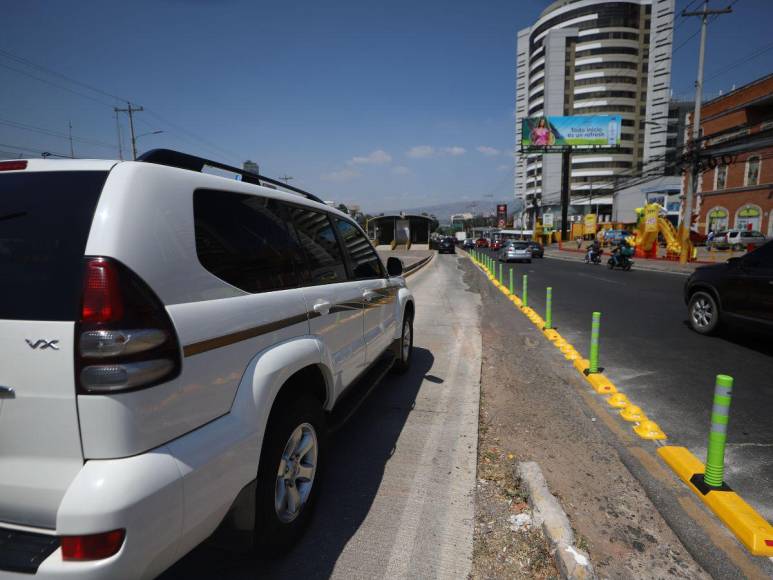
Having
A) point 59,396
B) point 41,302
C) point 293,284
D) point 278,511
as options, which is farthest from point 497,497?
point 41,302

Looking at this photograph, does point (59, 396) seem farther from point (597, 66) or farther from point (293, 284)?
point (597, 66)

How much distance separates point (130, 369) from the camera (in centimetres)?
152

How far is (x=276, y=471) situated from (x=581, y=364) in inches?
194

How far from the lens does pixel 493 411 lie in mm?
4562

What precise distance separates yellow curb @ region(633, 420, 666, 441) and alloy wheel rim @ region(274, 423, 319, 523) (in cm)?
301

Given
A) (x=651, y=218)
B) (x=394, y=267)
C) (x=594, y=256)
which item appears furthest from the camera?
(x=651, y=218)

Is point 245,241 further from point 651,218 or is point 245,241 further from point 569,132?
point 569,132

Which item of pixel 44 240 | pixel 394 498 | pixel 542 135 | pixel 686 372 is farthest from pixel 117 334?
pixel 542 135

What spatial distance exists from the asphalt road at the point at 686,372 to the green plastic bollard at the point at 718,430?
25 cm

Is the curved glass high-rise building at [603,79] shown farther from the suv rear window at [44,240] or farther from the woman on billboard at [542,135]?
the suv rear window at [44,240]

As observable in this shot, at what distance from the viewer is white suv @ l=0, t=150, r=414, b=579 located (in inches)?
57.9

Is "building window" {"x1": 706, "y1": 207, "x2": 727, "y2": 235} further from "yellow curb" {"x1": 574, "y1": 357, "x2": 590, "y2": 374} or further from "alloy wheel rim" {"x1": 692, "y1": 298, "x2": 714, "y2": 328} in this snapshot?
"yellow curb" {"x1": 574, "y1": 357, "x2": 590, "y2": 374}

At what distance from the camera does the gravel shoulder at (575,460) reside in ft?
8.10

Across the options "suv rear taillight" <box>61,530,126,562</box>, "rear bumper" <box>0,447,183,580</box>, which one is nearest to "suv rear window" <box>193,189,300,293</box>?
"rear bumper" <box>0,447,183,580</box>
